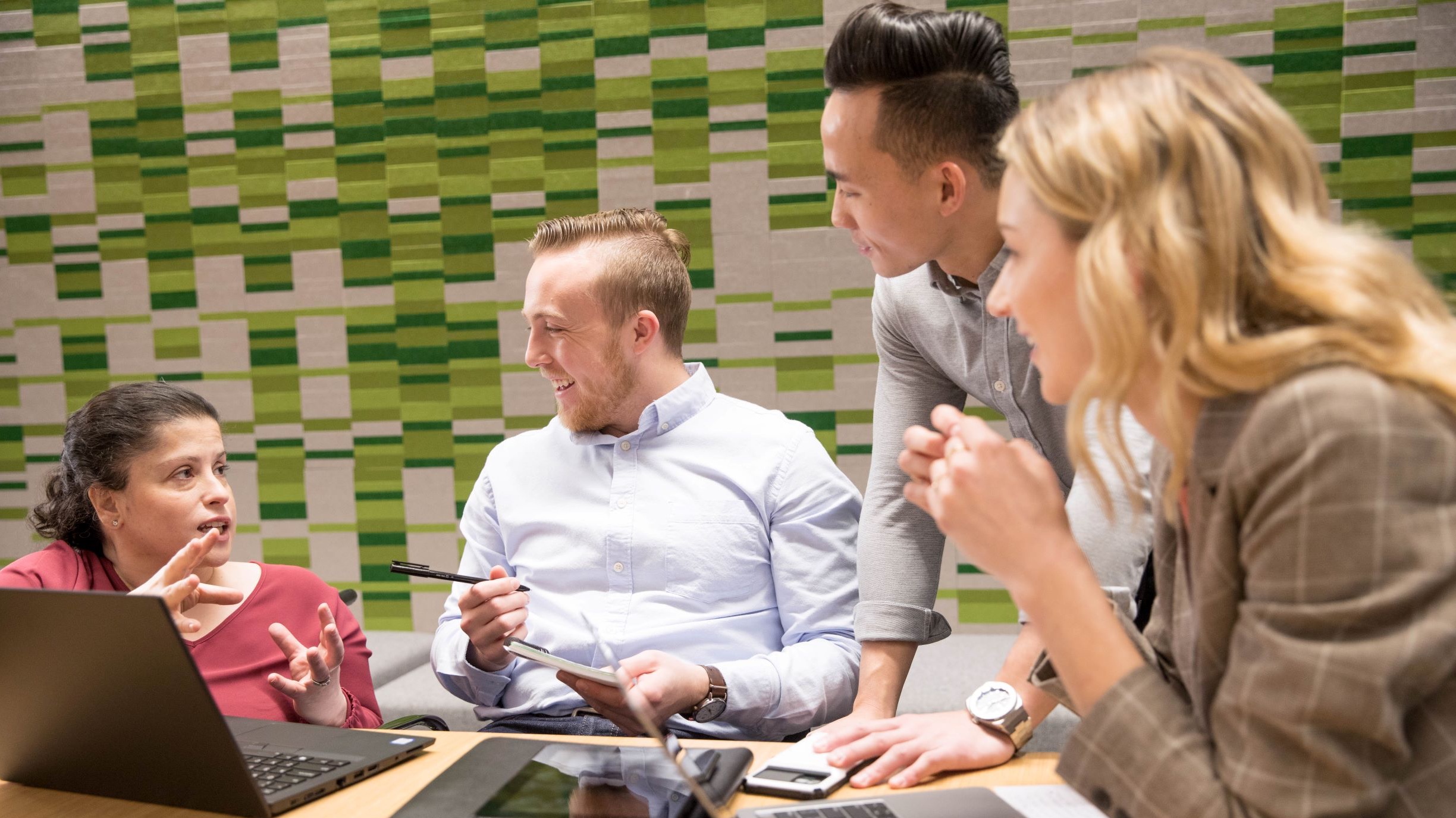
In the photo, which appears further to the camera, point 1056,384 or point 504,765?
point 504,765

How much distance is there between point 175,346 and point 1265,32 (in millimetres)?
3453

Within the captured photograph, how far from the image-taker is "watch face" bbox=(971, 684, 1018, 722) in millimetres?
1453

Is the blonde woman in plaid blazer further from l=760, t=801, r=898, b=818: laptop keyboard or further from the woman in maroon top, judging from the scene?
the woman in maroon top

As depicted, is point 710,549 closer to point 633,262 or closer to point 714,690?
point 714,690

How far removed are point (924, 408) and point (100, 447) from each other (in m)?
1.67

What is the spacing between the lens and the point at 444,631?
2287mm

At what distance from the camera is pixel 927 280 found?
2.11m

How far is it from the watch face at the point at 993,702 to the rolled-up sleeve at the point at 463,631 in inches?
38.2

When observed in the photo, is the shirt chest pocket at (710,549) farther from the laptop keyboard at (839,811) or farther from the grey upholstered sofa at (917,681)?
the laptop keyboard at (839,811)

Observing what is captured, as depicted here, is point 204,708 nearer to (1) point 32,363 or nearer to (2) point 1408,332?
(2) point 1408,332

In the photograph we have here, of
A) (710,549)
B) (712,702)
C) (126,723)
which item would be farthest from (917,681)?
(126,723)

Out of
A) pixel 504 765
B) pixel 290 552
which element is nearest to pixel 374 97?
pixel 290 552

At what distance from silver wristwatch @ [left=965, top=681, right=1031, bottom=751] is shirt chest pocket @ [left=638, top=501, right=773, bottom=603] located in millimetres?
818

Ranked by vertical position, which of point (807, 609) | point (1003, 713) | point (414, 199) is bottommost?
point (807, 609)
